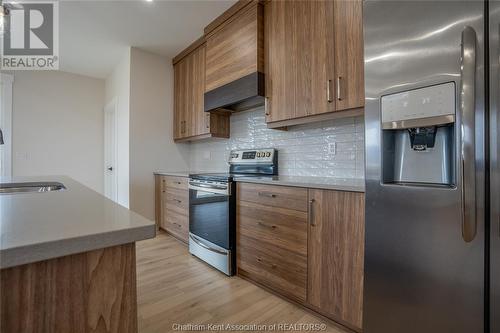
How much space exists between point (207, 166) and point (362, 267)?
262 centimetres

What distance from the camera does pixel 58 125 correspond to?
13.6 feet

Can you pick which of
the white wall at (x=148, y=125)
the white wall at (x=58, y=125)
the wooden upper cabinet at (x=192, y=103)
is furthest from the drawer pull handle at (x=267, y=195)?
the white wall at (x=58, y=125)

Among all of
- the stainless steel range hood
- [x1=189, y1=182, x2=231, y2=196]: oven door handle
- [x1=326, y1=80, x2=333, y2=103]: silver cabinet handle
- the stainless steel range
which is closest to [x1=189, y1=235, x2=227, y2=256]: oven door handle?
the stainless steel range

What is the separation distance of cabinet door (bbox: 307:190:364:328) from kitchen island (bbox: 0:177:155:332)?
1192mm

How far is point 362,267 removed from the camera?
4.54 feet

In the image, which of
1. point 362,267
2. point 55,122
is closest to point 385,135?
point 362,267

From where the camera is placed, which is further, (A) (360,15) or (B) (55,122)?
(B) (55,122)

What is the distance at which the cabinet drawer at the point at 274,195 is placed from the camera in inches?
66.9

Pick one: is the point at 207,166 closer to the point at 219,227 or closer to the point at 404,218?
the point at 219,227

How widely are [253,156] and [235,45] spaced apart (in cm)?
113

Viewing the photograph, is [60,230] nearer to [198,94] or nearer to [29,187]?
Result: [29,187]

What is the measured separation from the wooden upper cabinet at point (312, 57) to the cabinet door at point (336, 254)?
0.65 metres

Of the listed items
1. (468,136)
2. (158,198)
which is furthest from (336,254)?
(158,198)

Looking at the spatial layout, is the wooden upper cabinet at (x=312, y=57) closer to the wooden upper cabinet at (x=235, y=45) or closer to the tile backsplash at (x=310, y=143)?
the wooden upper cabinet at (x=235, y=45)
